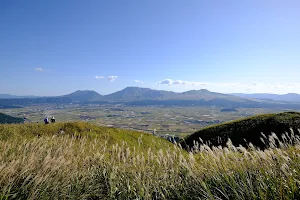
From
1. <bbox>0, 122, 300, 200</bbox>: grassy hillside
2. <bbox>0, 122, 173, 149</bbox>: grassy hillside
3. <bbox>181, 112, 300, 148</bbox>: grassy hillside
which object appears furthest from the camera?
<bbox>181, 112, 300, 148</bbox>: grassy hillside

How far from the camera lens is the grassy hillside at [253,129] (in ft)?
103

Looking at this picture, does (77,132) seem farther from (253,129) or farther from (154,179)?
(253,129)

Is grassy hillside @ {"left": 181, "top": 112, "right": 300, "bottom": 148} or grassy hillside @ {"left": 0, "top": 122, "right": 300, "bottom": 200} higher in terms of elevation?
grassy hillside @ {"left": 0, "top": 122, "right": 300, "bottom": 200}

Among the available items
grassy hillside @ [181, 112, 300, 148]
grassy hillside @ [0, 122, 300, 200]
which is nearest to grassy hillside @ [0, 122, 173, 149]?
grassy hillside @ [181, 112, 300, 148]

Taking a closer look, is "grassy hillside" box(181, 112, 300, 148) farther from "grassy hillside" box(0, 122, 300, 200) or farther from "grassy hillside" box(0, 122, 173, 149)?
"grassy hillside" box(0, 122, 300, 200)

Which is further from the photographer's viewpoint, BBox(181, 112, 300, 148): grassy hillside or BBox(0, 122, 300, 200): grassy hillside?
BBox(181, 112, 300, 148): grassy hillside

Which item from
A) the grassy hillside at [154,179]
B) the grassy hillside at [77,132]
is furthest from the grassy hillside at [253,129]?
the grassy hillside at [154,179]

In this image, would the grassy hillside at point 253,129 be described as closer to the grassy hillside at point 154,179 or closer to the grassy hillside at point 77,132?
the grassy hillside at point 77,132

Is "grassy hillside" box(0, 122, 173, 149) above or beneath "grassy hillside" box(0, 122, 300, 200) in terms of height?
beneath

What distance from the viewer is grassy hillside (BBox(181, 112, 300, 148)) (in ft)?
103

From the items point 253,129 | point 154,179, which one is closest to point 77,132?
point 154,179

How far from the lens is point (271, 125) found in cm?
3272

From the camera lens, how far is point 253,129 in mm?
33719

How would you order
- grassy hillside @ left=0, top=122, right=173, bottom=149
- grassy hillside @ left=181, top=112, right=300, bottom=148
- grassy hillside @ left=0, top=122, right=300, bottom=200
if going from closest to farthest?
grassy hillside @ left=0, top=122, right=300, bottom=200, grassy hillside @ left=0, top=122, right=173, bottom=149, grassy hillside @ left=181, top=112, right=300, bottom=148
